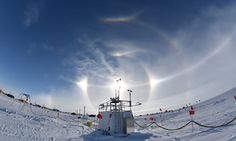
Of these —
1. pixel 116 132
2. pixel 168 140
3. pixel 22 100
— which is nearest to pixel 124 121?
pixel 116 132

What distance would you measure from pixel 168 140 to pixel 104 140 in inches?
217

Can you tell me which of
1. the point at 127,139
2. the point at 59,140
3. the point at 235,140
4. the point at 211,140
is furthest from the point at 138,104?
the point at 235,140

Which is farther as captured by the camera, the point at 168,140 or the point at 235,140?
the point at 168,140

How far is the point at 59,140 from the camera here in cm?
1773

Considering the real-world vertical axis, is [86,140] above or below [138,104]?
below

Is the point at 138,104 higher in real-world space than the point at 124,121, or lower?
higher

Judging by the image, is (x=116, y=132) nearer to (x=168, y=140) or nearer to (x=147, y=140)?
(x=147, y=140)

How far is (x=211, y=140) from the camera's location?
41.9 feet

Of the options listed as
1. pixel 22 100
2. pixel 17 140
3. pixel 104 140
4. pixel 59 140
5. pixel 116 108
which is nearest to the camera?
pixel 17 140

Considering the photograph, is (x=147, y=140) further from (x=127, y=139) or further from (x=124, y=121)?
(x=124, y=121)

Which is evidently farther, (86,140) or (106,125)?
(106,125)

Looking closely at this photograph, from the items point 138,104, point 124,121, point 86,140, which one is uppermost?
point 138,104

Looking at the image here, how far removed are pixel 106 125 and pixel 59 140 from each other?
9.52 meters

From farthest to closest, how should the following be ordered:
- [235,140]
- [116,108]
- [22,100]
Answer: [22,100]
[116,108]
[235,140]
